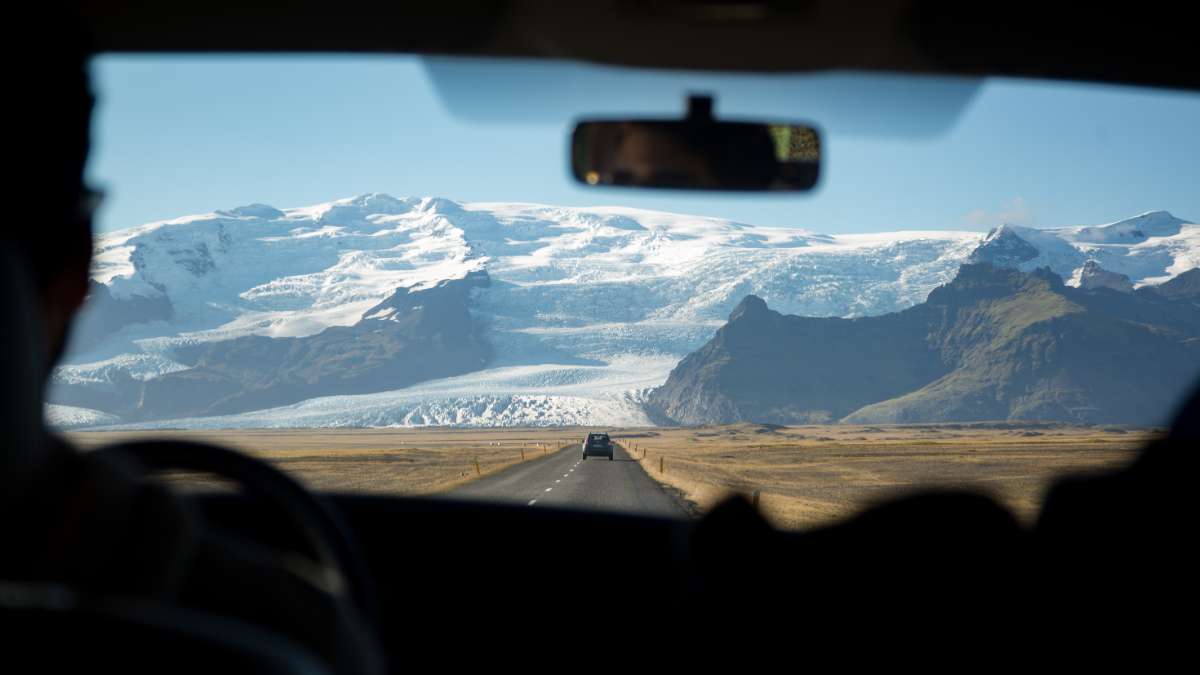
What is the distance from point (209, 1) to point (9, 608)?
379cm

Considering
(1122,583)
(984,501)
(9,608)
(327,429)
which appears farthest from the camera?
(327,429)

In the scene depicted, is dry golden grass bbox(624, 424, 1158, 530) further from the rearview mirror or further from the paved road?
the rearview mirror

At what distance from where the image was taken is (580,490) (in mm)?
29406

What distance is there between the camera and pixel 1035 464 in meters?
51.1

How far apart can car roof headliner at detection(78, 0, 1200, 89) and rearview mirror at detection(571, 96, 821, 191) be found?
1.26 ft

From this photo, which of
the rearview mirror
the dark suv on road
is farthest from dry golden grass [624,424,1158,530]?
the rearview mirror

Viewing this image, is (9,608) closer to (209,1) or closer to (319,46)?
(209,1)

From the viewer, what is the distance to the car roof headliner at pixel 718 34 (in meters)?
4.04

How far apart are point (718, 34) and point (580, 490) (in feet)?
85.0

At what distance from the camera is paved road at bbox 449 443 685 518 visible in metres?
23.6

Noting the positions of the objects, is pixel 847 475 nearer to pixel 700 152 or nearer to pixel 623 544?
pixel 623 544

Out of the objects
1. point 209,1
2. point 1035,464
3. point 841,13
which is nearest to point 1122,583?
point 841,13

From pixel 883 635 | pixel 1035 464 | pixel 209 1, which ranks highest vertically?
pixel 209 1

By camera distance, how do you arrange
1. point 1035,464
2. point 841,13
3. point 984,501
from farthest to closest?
point 1035,464 → point 841,13 → point 984,501
